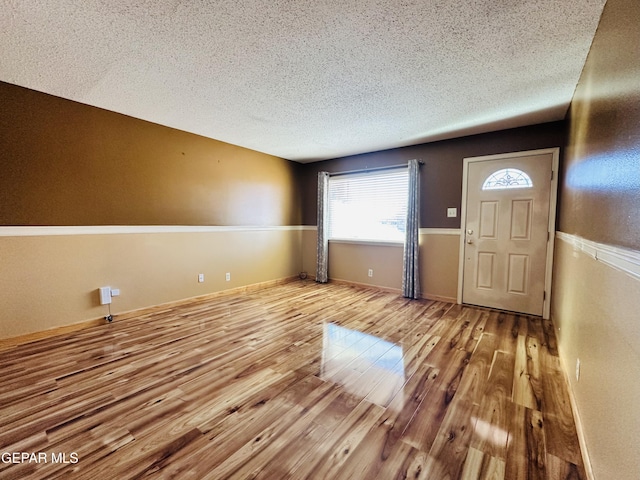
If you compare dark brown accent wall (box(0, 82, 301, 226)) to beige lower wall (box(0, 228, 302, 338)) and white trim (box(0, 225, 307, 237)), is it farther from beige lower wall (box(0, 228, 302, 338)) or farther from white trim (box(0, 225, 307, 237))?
beige lower wall (box(0, 228, 302, 338))

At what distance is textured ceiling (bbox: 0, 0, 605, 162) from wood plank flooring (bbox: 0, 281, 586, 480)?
235cm

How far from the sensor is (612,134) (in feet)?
4.08

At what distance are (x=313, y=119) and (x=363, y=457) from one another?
3120mm

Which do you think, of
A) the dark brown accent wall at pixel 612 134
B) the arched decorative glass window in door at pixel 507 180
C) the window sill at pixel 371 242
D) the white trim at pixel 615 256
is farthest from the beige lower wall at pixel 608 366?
the window sill at pixel 371 242

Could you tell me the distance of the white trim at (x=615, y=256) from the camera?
89cm

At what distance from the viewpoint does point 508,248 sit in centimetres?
354

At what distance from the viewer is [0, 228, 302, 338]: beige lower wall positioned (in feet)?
8.50

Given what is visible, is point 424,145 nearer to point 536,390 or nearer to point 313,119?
point 313,119

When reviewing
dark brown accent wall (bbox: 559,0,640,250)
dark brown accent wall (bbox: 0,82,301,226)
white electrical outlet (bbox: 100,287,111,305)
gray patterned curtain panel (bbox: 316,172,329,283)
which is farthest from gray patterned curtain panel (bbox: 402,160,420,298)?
white electrical outlet (bbox: 100,287,111,305)

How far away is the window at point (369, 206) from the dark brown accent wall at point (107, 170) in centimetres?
159

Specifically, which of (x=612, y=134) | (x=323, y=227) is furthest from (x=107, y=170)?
(x=612, y=134)

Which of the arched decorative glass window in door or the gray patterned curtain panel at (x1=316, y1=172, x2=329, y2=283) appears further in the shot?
the gray patterned curtain panel at (x1=316, y1=172, x2=329, y2=283)

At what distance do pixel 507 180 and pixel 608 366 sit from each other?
9.79 ft

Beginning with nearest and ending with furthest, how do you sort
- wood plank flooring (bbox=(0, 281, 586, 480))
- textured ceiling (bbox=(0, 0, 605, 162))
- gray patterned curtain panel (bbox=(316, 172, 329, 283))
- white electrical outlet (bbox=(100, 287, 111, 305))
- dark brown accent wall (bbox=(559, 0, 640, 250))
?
dark brown accent wall (bbox=(559, 0, 640, 250)) → wood plank flooring (bbox=(0, 281, 586, 480)) → textured ceiling (bbox=(0, 0, 605, 162)) → white electrical outlet (bbox=(100, 287, 111, 305)) → gray patterned curtain panel (bbox=(316, 172, 329, 283))
